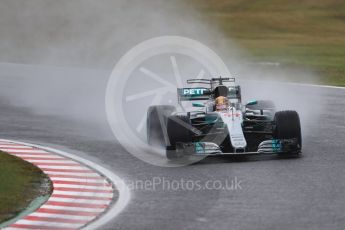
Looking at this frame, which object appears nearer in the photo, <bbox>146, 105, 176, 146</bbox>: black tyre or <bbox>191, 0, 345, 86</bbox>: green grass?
<bbox>146, 105, 176, 146</bbox>: black tyre

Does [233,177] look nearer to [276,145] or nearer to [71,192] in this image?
[276,145]

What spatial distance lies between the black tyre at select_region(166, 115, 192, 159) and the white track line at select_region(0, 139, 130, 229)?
1245 millimetres

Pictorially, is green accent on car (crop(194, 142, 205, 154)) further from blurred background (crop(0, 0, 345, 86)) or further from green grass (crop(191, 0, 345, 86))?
blurred background (crop(0, 0, 345, 86))

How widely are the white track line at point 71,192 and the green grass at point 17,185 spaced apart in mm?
219

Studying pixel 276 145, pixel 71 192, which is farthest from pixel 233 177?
pixel 71 192

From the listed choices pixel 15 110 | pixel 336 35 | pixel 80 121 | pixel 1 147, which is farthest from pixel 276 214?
pixel 336 35

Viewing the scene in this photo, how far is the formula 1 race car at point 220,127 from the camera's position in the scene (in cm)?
1529

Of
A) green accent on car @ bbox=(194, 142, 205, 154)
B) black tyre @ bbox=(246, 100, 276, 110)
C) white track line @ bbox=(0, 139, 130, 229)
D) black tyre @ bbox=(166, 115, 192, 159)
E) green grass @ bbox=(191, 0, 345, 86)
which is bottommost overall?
white track line @ bbox=(0, 139, 130, 229)

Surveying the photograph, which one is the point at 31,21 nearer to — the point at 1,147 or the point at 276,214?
the point at 1,147

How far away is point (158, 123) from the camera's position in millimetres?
16656

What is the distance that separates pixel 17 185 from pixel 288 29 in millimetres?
29074

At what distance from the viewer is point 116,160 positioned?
51.6 ft

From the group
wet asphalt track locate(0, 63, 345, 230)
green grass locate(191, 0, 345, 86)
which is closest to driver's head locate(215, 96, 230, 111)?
wet asphalt track locate(0, 63, 345, 230)

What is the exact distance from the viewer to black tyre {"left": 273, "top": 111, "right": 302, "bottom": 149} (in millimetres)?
15500
